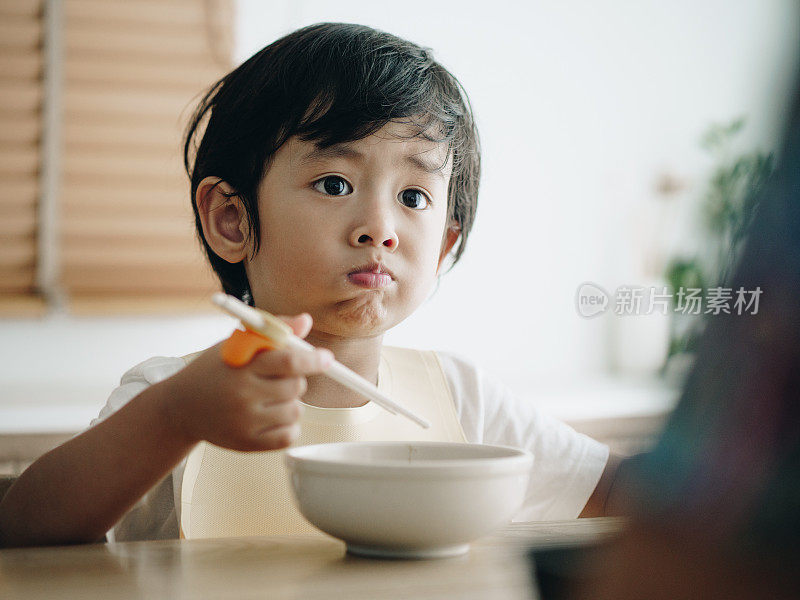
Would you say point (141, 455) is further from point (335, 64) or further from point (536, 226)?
point (536, 226)

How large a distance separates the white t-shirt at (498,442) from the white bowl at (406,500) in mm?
418

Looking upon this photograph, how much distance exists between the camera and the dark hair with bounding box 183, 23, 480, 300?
3.10ft

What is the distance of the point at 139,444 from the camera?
644mm

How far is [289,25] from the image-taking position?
2758mm

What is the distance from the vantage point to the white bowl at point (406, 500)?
511 millimetres

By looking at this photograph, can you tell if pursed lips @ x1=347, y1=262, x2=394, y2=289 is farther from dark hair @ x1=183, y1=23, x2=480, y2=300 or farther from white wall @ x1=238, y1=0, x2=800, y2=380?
white wall @ x1=238, y1=0, x2=800, y2=380

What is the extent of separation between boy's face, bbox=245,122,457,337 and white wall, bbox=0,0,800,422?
6.13 feet

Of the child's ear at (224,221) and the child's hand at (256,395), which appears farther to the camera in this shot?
the child's ear at (224,221)

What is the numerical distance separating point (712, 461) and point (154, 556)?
1.62ft

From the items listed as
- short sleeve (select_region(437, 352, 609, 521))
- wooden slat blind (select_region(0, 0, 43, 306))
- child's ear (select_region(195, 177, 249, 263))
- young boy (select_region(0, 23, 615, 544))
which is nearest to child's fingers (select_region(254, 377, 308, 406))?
young boy (select_region(0, 23, 615, 544))

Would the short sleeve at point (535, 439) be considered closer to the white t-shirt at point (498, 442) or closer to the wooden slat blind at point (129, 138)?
the white t-shirt at point (498, 442)

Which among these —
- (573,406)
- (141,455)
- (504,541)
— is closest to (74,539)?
(141,455)

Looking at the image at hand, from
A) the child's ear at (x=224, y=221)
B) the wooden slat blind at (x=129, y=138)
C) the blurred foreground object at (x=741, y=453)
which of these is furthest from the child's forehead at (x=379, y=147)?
the wooden slat blind at (x=129, y=138)

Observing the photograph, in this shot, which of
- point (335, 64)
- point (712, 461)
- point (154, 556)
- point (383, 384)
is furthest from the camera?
point (383, 384)
